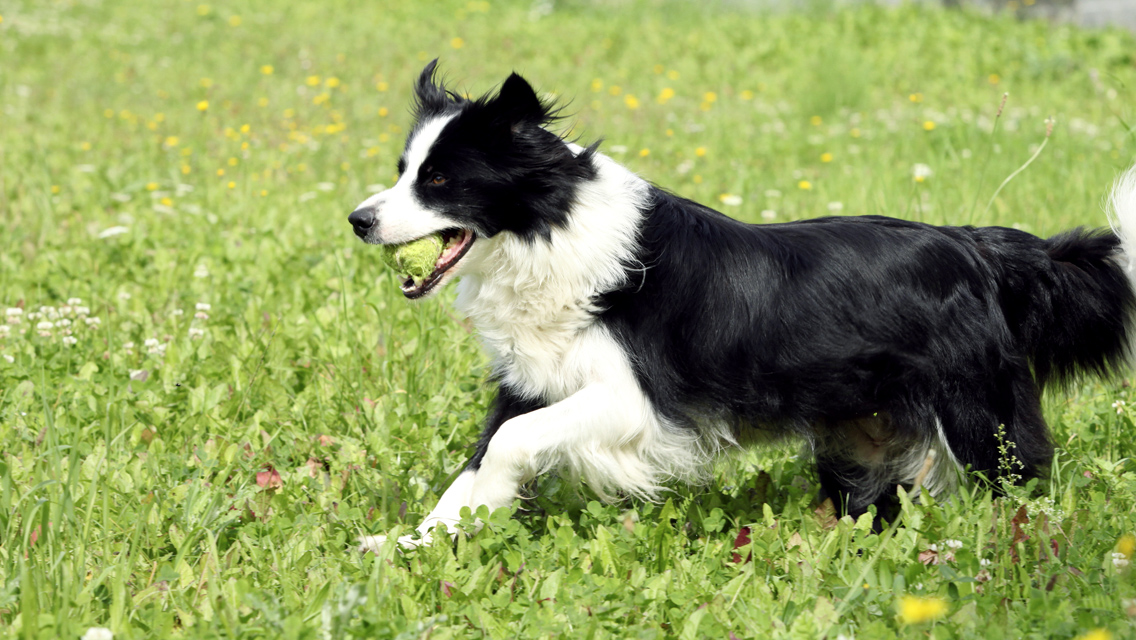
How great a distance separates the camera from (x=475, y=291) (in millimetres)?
2748

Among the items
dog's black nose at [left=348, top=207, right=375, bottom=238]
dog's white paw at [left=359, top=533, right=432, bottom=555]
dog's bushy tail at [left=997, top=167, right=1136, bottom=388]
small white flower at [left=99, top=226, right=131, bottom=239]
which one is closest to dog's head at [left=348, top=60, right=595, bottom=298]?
dog's black nose at [left=348, top=207, right=375, bottom=238]

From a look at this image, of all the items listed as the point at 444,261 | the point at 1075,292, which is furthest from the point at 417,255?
the point at 1075,292

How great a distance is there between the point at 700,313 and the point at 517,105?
0.71m

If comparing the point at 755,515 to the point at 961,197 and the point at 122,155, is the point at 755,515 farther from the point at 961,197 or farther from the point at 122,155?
the point at 122,155

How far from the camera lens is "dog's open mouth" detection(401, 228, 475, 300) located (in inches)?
103

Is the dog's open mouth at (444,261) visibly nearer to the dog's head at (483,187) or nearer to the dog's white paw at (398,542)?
the dog's head at (483,187)

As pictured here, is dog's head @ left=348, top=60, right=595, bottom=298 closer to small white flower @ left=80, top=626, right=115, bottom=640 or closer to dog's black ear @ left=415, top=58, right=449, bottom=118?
dog's black ear @ left=415, top=58, right=449, bottom=118

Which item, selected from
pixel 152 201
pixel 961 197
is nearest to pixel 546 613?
pixel 961 197

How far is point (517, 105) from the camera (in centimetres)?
256

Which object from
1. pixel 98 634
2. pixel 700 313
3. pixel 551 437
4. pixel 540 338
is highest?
pixel 700 313

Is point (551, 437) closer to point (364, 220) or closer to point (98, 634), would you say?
point (364, 220)

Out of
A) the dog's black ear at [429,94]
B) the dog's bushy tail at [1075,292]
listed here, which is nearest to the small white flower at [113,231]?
the dog's black ear at [429,94]

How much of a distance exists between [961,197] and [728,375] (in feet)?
8.97

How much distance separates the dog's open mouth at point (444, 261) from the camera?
8.59ft
